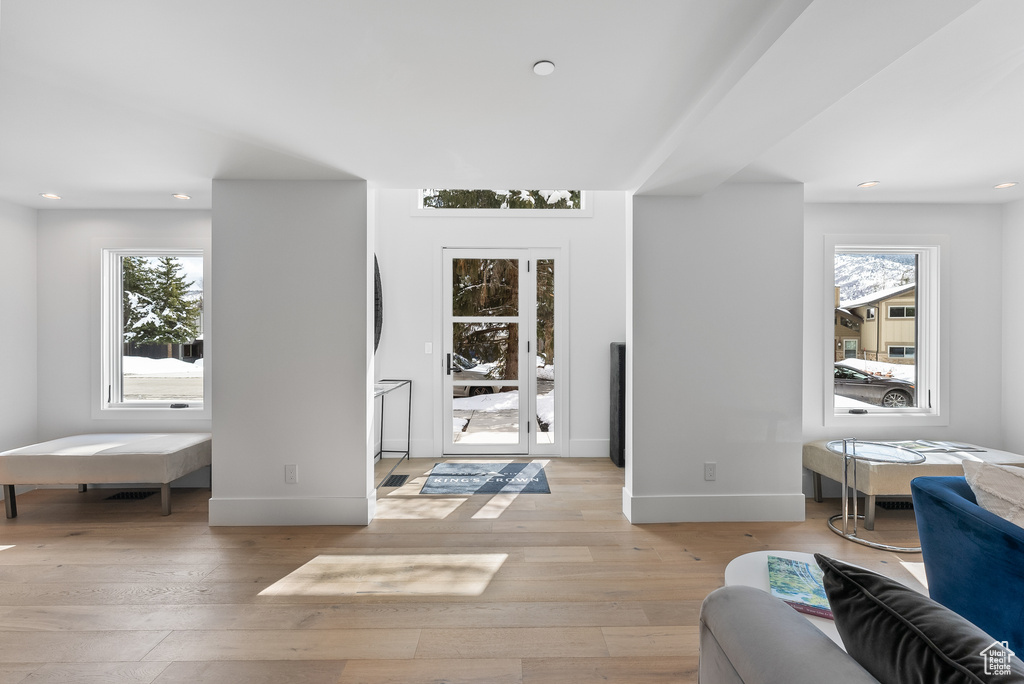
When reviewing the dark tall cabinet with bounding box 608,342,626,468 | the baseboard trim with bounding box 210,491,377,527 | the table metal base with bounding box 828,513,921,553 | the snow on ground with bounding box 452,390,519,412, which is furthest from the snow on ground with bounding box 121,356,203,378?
the table metal base with bounding box 828,513,921,553

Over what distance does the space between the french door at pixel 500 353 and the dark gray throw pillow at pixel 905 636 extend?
3.89 metres

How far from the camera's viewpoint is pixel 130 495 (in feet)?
12.7

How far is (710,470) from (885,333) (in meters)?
2.02

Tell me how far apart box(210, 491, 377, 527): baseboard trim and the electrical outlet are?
2.24 metres

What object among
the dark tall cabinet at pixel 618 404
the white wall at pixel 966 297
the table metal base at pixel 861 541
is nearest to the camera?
the table metal base at pixel 861 541

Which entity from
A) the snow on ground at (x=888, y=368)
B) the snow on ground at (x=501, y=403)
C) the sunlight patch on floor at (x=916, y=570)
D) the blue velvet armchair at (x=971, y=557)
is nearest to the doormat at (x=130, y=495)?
the snow on ground at (x=501, y=403)

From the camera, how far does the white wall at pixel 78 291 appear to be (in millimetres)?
3994

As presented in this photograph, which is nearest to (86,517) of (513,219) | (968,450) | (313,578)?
(313,578)

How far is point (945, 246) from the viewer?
12.5 ft

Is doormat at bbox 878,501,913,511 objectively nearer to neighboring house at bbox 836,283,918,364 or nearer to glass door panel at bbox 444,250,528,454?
neighboring house at bbox 836,283,918,364

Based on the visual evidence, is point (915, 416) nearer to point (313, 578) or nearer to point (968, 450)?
point (968, 450)

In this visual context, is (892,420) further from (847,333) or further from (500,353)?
(500,353)

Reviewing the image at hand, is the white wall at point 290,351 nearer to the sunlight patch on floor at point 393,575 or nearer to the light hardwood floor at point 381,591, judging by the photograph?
the light hardwood floor at point 381,591

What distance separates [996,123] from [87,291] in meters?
6.04
